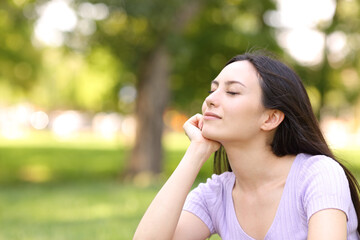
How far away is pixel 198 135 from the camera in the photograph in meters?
2.81

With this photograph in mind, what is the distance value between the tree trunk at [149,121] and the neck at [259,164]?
40.2 feet

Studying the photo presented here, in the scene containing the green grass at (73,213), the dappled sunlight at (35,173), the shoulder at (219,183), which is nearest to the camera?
the shoulder at (219,183)

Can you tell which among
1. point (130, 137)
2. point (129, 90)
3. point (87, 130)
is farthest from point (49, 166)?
point (87, 130)

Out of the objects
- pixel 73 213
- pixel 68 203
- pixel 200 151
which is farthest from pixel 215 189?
pixel 68 203

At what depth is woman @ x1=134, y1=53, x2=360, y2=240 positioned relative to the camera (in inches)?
98.0

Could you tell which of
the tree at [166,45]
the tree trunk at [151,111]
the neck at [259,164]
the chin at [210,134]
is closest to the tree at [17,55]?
the tree at [166,45]

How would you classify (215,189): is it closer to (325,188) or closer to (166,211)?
(166,211)

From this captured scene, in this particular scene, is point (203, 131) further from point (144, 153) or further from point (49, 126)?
point (49, 126)

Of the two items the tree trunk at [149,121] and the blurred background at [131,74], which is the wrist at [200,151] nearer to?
the blurred background at [131,74]

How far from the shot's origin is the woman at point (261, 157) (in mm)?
2488

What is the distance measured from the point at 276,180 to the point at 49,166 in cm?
1886

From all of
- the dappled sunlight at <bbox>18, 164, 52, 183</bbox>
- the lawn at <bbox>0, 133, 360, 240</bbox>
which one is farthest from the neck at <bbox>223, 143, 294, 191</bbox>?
the dappled sunlight at <bbox>18, 164, 52, 183</bbox>

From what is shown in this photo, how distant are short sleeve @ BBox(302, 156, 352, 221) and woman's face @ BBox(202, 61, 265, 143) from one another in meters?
0.35

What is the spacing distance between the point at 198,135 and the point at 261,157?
0.37 meters
